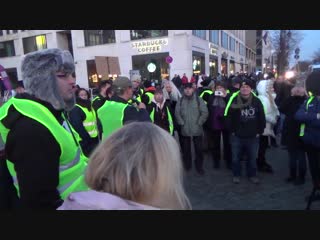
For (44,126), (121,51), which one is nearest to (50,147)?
(44,126)

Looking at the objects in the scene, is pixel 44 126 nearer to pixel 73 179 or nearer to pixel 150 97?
pixel 73 179

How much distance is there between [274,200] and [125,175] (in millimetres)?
4087

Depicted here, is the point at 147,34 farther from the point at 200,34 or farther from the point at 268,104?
the point at 268,104

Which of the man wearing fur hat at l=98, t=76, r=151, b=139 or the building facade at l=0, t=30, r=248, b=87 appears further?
the building facade at l=0, t=30, r=248, b=87

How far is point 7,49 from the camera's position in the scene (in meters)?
37.2

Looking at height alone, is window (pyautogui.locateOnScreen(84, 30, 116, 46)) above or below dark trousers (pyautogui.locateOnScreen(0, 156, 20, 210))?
above

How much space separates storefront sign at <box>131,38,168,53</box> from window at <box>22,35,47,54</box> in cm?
1219

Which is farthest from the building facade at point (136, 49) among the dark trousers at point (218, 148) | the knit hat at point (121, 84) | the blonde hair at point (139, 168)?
the blonde hair at point (139, 168)

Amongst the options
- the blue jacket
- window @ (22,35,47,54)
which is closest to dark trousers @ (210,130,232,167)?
the blue jacket

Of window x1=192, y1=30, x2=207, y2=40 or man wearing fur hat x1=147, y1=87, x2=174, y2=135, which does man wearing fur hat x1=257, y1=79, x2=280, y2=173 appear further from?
window x1=192, y1=30, x2=207, y2=40

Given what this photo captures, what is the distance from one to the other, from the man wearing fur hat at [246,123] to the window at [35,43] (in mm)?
31673

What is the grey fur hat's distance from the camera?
1.71 m

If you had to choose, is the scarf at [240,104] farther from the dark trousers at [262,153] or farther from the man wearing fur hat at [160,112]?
the man wearing fur hat at [160,112]

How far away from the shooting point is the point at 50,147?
1.55 meters
